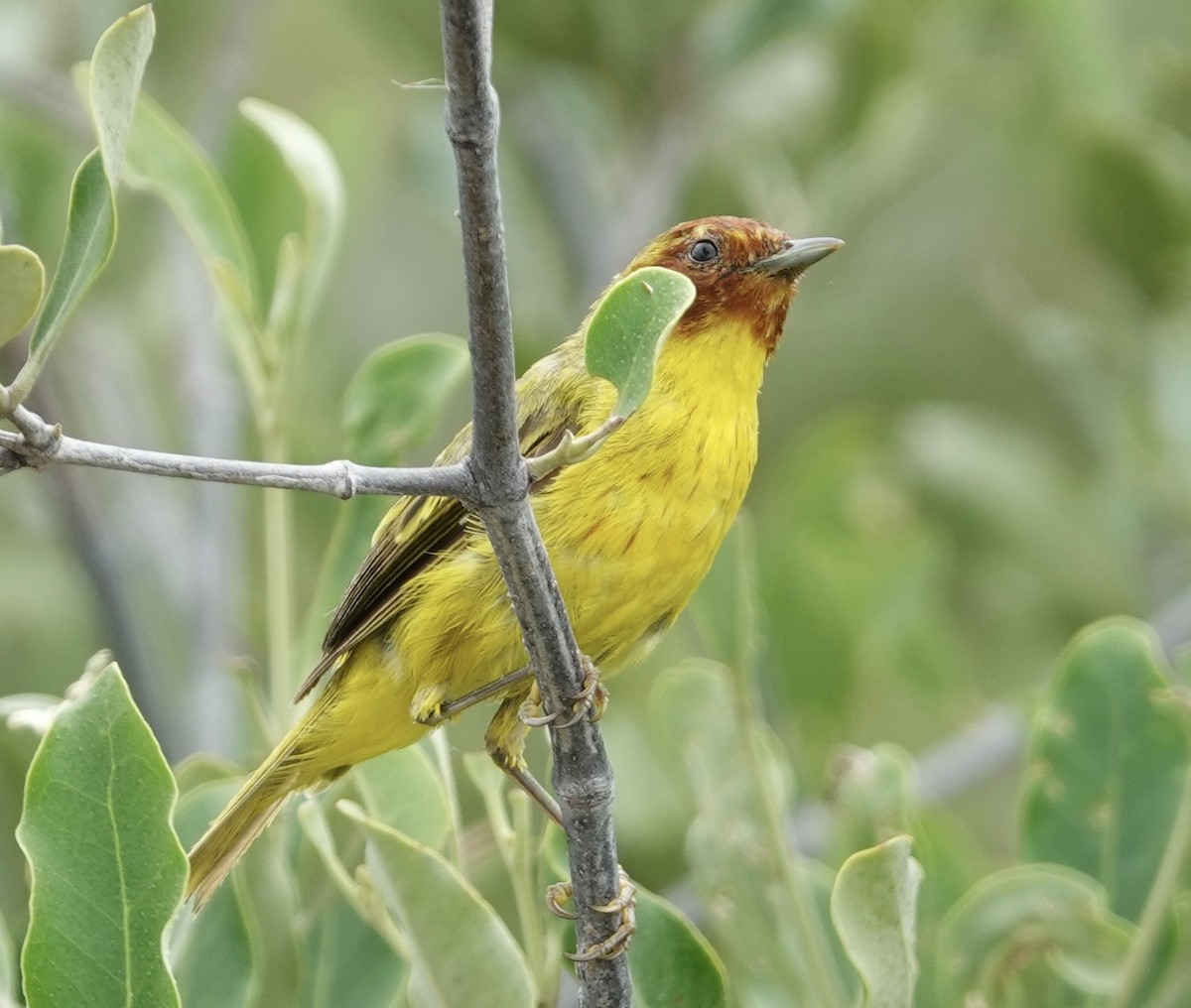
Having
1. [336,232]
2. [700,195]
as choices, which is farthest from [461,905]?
[700,195]

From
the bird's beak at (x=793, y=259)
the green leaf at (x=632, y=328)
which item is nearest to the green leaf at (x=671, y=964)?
the green leaf at (x=632, y=328)

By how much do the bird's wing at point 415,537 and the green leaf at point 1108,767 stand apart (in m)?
1.11

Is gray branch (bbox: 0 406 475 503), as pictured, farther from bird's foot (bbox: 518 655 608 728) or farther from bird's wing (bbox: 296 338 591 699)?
bird's wing (bbox: 296 338 591 699)

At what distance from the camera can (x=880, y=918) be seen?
8.86 ft

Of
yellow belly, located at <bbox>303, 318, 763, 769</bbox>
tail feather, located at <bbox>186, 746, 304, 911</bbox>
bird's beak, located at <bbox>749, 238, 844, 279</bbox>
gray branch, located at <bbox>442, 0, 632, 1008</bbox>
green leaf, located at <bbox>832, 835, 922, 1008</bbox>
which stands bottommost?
green leaf, located at <bbox>832, 835, 922, 1008</bbox>

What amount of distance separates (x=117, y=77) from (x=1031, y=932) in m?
2.06

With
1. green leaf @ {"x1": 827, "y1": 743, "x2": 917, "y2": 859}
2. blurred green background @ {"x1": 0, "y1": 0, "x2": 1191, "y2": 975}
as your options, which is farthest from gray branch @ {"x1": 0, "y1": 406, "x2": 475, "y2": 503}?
blurred green background @ {"x1": 0, "y1": 0, "x2": 1191, "y2": 975}

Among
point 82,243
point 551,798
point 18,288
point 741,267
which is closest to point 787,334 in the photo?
point 741,267

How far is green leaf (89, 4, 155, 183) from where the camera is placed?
2.25m

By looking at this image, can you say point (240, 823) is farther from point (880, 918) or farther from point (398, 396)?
point (880, 918)

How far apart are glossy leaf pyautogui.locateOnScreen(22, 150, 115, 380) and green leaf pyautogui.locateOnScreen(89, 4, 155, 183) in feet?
0.09

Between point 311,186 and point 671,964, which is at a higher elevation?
point 311,186

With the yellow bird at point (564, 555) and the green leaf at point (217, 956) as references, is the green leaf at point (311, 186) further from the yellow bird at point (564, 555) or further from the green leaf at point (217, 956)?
the green leaf at point (217, 956)

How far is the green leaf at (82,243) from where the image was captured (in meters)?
2.22
